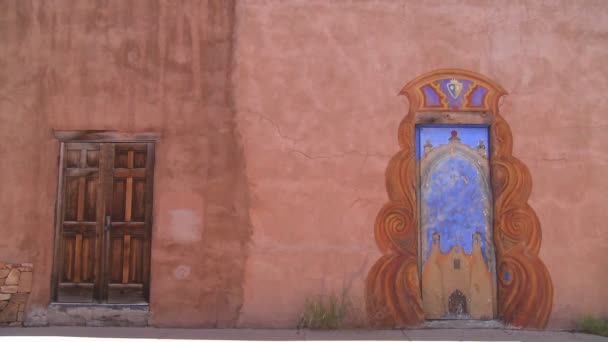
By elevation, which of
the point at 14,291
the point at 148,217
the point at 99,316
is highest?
the point at 148,217

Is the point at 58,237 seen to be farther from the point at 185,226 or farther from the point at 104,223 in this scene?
the point at 185,226

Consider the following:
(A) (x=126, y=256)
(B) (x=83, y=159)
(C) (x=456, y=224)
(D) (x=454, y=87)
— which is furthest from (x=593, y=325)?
(B) (x=83, y=159)

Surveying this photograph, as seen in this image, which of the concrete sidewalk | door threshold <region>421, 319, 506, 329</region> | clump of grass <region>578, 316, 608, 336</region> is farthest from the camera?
door threshold <region>421, 319, 506, 329</region>

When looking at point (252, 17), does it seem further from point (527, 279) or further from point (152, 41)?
point (527, 279)

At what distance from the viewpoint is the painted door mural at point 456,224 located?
19.0 ft

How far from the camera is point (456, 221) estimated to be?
5.87 m

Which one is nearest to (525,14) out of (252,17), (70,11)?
(252,17)

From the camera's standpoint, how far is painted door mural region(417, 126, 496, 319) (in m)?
5.78

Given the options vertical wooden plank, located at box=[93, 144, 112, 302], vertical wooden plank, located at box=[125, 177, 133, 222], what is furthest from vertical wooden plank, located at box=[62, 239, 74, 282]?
vertical wooden plank, located at box=[125, 177, 133, 222]

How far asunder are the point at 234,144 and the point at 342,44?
1678mm

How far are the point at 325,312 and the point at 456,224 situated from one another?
5.75 ft

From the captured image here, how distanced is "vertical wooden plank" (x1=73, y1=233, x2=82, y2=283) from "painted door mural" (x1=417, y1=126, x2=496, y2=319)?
380cm

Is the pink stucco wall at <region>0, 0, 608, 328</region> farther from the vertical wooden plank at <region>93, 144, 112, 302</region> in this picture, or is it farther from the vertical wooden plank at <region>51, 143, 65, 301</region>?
the vertical wooden plank at <region>93, 144, 112, 302</region>

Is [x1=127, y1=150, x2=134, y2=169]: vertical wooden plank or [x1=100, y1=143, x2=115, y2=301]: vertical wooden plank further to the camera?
[x1=127, y1=150, x2=134, y2=169]: vertical wooden plank
